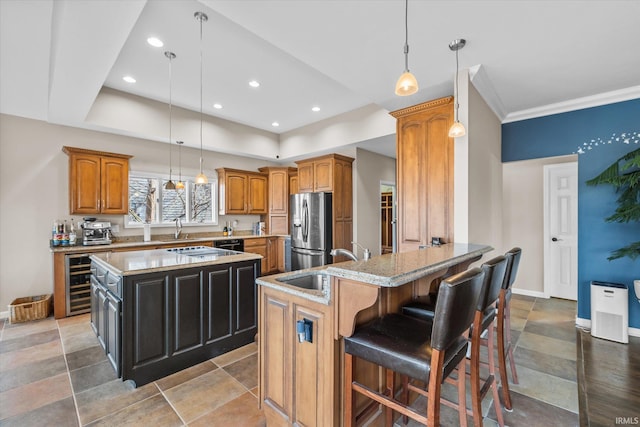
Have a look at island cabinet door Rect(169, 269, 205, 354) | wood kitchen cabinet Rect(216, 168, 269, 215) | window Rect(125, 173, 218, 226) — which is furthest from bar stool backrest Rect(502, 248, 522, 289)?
window Rect(125, 173, 218, 226)

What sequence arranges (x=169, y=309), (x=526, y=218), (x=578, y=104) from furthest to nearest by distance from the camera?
1. (x=526, y=218)
2. (x=578, y=104)
3. (x=169, y=309)

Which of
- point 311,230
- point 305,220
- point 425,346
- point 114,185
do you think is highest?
point 114,185

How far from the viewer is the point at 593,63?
8.99 ft

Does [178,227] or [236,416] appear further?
[178,227]

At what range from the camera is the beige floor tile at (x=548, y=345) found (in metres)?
2.82

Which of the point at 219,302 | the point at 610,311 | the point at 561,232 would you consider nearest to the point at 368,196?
the point at 561,232

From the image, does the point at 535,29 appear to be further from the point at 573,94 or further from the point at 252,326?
the point at 252,326

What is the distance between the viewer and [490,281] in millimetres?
1544

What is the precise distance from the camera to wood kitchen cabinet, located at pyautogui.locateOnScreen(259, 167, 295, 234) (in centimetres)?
623

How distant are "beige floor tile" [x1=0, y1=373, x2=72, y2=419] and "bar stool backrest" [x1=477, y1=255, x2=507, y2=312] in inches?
118

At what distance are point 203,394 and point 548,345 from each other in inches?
134

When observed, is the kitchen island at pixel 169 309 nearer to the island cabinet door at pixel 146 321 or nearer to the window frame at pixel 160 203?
the island cabinet door at pixel 146 321

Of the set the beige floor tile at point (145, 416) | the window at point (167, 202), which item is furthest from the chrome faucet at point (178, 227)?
the beige floor tile at point (145, 416)

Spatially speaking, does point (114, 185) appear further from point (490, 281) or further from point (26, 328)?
point (490, 281)
